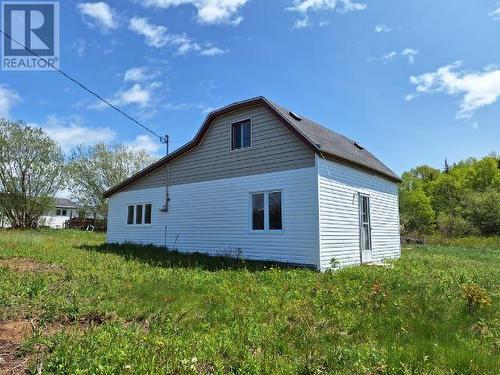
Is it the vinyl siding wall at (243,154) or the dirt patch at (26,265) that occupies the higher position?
the vinyl siding wall at (243,154)

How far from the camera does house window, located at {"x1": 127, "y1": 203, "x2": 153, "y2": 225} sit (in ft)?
59.4

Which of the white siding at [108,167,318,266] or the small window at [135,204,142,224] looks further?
the small window at [135,204,142,224]

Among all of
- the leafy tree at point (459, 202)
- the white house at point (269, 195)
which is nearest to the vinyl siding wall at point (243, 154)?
the white house at point (269, 195)

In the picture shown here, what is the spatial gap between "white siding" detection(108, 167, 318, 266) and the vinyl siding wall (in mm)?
295

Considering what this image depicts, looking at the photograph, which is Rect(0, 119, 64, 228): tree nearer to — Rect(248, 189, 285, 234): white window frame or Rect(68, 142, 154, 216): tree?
Rect(68, 142, 154, 216): tree

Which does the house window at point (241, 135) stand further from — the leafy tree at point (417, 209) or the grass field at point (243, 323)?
the leafy tree at point (417, 209)

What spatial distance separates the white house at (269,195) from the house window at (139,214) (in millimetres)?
79

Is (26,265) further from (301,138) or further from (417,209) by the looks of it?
(417,209)

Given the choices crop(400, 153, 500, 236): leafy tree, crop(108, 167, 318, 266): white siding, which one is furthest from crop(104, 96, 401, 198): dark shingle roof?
crop(400, 153, 500, 236): leafy tree

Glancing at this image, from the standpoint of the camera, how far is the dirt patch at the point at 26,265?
10.1 metres

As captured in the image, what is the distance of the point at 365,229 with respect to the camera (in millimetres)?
14758

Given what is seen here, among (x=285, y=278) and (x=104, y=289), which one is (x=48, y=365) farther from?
(x=285, y=278)

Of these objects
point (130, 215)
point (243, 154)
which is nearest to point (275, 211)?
point (243, 154)

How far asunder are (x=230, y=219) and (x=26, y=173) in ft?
95.5
